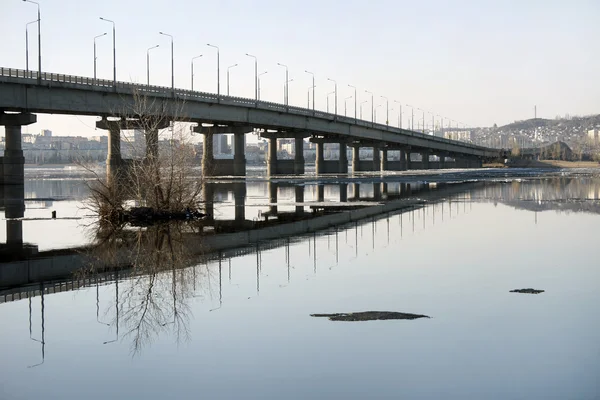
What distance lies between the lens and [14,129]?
8112cm

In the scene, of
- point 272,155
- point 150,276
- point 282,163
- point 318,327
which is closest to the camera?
point 318,327

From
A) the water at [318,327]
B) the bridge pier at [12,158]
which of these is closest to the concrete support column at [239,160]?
the bridge pier at [12,158]

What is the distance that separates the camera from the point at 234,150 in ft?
412

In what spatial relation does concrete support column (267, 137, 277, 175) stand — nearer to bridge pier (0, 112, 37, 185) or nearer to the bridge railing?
the bridge railing

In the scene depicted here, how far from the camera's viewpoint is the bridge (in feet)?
225

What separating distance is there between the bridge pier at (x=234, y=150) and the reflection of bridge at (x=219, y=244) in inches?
2646

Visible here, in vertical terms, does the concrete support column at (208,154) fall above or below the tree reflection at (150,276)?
above

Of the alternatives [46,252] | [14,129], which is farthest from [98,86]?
[46,252]

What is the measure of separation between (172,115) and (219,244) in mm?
38109

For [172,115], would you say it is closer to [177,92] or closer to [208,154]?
[177,92]

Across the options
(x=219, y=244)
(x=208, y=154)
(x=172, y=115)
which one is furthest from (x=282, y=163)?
(x=219, y=244)

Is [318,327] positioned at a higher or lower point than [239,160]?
lower

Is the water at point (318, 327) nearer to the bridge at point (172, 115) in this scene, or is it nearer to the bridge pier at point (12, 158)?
the bridge at point (172, 115)

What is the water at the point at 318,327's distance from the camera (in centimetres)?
1055
